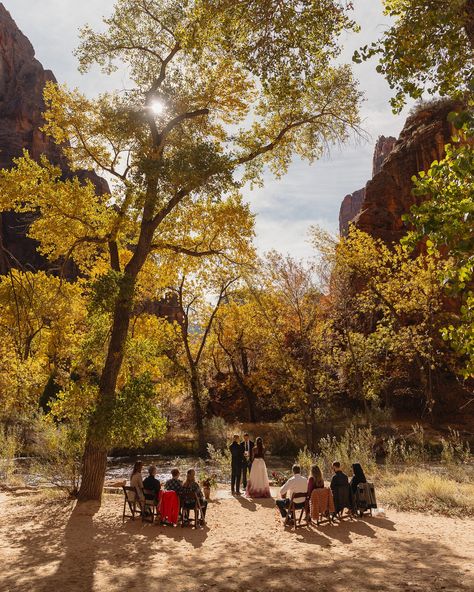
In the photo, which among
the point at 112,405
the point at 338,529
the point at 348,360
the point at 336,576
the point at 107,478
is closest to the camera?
the point at 336,576

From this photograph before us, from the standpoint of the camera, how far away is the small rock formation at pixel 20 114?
6481 cm

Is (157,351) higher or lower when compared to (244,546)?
higher

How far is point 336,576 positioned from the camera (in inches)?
262

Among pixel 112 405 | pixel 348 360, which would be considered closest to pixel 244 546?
pixel 112 405

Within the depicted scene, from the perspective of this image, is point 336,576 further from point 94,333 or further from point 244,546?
point 94,333

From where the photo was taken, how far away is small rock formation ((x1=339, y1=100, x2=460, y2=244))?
130ft

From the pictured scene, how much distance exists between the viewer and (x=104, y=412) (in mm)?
11289

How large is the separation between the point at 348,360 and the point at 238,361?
1152 centimetres

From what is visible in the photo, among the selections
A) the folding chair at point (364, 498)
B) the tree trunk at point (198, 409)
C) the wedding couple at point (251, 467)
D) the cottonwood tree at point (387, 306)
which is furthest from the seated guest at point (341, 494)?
the tree trunk at point (198, 409)

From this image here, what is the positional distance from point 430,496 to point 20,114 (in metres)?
74.0

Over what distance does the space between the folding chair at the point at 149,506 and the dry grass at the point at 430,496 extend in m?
5.62

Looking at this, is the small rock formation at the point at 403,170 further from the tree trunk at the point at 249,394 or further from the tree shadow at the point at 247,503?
the tree shadow at the point at 247,503

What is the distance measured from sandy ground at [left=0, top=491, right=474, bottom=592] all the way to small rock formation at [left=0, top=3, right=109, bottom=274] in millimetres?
56530

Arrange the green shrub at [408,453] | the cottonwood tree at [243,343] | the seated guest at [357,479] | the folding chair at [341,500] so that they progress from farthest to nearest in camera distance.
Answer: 1. the cottonwood tree at [243,343]
2. the green shrub at [408,453]
3. the seated guest at [357,479]
4. the folding chair at [341,500]
